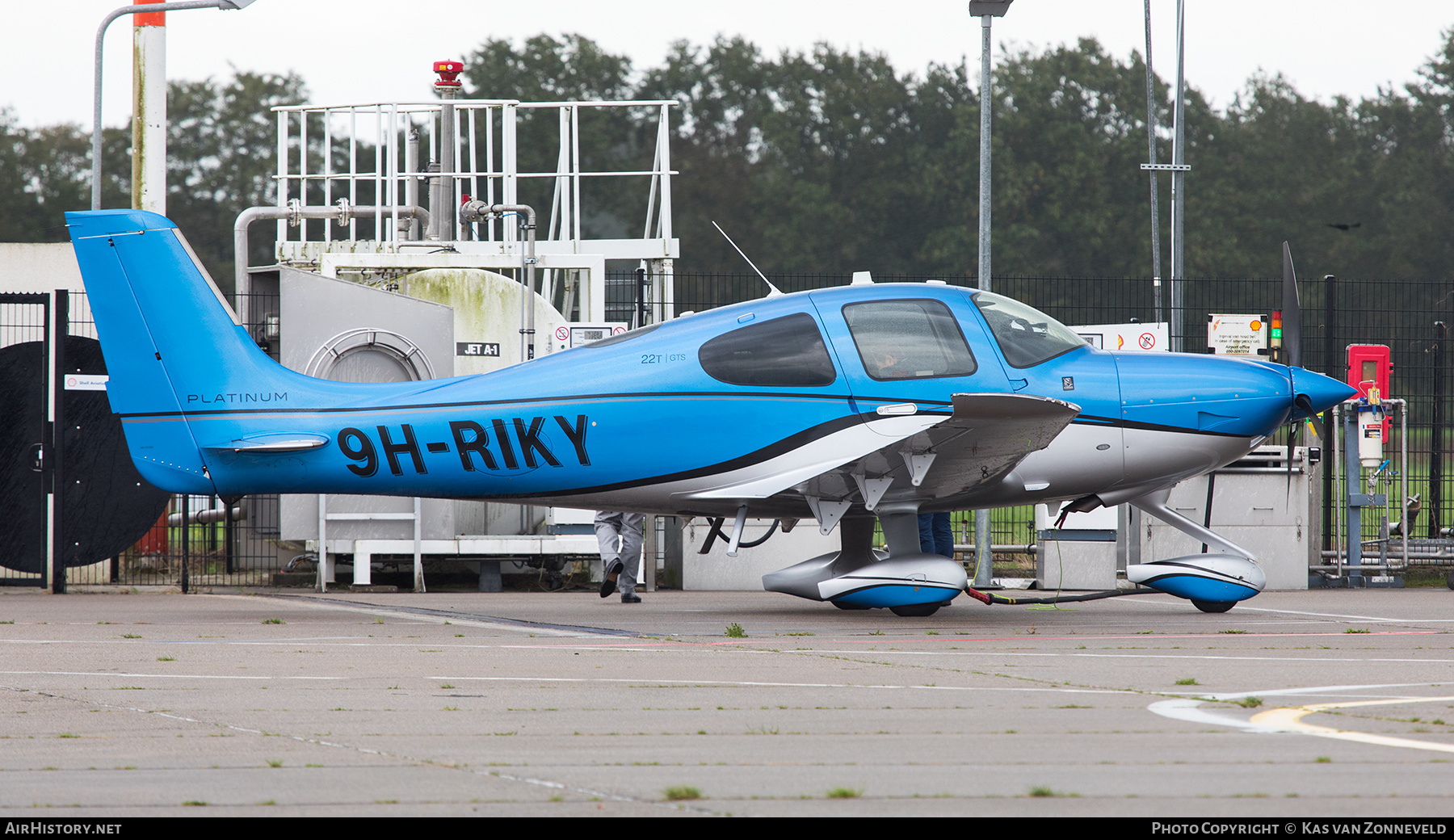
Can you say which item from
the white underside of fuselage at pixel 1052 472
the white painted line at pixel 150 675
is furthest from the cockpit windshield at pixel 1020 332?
the white painted line at pixel 150 675

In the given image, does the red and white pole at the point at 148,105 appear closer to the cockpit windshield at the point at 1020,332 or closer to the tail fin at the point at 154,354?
the tail fin at the point at 154,354

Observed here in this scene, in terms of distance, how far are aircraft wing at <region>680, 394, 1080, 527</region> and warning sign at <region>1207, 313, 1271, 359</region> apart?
16.7 ft

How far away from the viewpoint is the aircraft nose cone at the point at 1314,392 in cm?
1128

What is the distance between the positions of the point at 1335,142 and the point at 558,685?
68293 mm

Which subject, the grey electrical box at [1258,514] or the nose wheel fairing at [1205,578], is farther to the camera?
the grey electrical box at [1258,514]

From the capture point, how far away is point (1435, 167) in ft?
200

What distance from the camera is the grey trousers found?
12711 millimetres

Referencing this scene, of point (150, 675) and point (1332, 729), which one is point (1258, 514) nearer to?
point (1332, 729)

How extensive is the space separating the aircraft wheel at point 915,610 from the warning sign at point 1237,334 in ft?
18.3

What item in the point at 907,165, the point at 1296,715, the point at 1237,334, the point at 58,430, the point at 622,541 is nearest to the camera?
the point at 1296,715

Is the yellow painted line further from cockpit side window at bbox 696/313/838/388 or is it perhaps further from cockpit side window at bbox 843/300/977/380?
cockpit side window at bbox 696/313/838/388

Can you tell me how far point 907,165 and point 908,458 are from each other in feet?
183

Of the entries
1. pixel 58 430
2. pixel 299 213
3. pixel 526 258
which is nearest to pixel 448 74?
pixel 299 213

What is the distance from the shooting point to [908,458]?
10.8m
